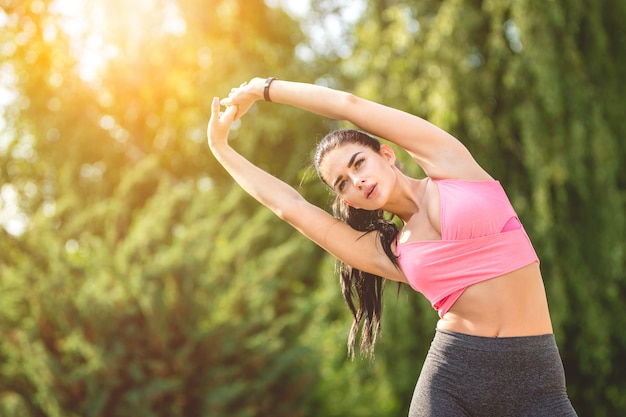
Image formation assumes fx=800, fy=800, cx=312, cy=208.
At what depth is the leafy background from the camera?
15.4ft

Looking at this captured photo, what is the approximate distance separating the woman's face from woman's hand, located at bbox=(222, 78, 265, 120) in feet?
0.90

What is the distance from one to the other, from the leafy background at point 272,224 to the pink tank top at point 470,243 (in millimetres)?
600

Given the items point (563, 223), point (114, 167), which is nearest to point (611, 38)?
point (563, 223)

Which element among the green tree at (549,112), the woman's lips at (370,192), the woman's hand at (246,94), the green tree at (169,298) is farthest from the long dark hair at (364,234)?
the green tree at (549,112)

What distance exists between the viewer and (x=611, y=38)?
20.4 ft

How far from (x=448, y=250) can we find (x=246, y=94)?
27.6 inches

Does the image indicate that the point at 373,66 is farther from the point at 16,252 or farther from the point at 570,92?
the point at 16,252

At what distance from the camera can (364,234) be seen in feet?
6.77

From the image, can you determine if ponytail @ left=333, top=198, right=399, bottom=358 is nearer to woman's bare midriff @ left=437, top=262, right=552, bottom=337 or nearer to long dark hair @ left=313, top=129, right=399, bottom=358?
long dark hair @ left=313, top=129, right=399, bottom=358

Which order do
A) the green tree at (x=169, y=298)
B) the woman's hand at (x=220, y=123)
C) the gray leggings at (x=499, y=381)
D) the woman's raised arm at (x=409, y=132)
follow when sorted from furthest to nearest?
the green tree at (x=169, y=298) < the woman's hand at (x=220, y=123) < the woman's raised arm at (x=409, y=132) < the gray leggings at (x=499, y=381)

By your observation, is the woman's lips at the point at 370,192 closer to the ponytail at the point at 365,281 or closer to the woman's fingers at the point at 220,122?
the ponytail at the point at 365,281

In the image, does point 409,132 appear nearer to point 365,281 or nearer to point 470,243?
point 470,243

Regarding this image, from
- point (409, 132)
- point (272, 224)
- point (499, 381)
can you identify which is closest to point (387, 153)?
point (409, 132)

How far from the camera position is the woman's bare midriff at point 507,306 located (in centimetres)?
181
